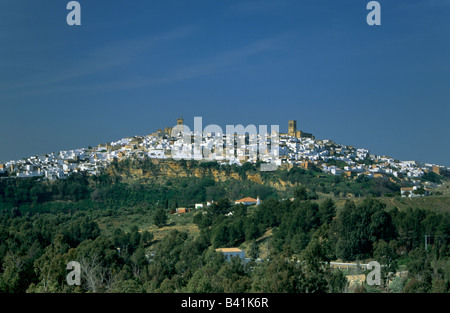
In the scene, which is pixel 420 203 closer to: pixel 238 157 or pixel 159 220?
pixel 159 220

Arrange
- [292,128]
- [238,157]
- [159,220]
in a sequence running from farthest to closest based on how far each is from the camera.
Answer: [292,128] → [238,157] → [159,220]

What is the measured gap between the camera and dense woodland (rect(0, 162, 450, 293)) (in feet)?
51.3

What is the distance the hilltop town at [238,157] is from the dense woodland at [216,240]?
685cm

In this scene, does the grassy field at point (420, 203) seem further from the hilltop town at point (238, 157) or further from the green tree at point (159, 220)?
the hilltop town at point (238, 157)

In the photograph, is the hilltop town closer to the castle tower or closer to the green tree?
the castle tower

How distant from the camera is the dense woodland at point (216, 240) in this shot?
15.6 meters

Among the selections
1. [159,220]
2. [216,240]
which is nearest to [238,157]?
[159,220]

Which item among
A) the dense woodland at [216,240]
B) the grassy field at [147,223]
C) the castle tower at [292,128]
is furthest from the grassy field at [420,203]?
the castle tower at [292,128]

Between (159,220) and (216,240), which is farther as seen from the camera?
(159,220)

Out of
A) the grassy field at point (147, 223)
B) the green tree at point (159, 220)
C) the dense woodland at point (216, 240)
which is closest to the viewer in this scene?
the dense woodland at point (216, 240)

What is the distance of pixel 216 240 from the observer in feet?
88.2

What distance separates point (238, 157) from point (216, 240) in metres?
30.1

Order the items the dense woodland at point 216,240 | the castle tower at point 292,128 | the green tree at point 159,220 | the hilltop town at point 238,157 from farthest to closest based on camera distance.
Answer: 1. the castle tower at point 292,128
2. the hilltop town at point 238,157
3. the green tree at point 159,220
4. the dense woodland at point 216,240

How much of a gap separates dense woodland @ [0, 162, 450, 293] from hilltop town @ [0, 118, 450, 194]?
6.85 m
